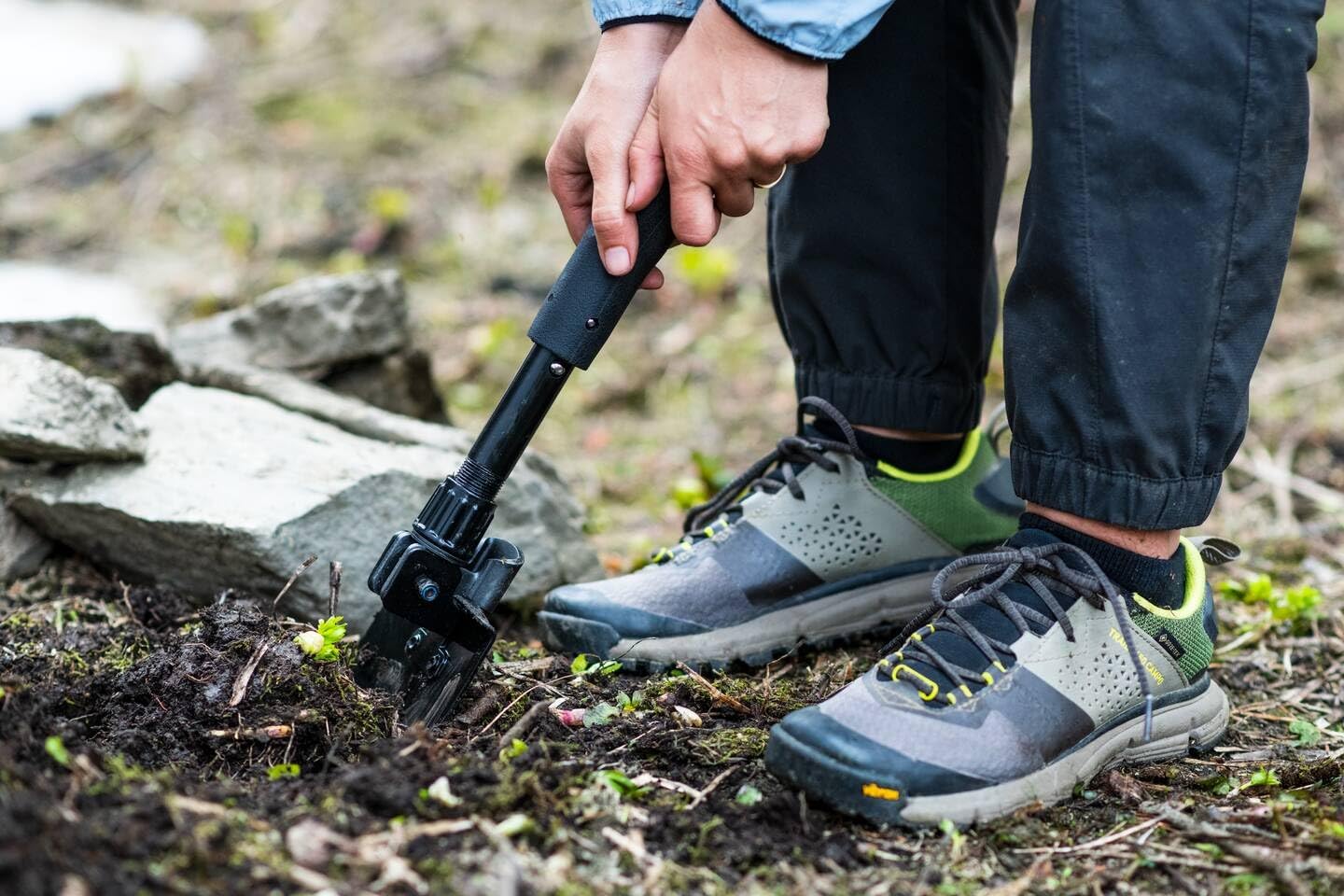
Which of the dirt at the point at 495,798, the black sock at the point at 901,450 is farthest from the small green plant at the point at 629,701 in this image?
the black sock at the point at 901,450

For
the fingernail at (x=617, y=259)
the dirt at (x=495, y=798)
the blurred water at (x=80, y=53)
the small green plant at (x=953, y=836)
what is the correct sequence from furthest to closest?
the blurred water at (x=80, y=53)
the fingernail at (x=617, y=259)
the small green plant at (x=953, y=836)
the dirt at (x=495, y=798)

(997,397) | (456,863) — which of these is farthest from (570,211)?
(997,397)

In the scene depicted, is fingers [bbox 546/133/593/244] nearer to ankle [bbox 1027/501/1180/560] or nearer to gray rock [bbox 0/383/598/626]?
gray rock [bbox 0/383/598/626]

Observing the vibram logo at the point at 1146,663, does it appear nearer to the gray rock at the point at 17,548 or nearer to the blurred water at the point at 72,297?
the gray rock at the point at 17,548

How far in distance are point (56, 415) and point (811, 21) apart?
5.17 feet

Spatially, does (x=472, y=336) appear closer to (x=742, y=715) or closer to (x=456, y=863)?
(x=742, y=715)

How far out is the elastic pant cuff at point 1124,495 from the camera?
1636mm

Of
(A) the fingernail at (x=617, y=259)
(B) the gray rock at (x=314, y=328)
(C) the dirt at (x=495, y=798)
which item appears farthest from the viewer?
(B) the gray rock at (x=314, y=328)

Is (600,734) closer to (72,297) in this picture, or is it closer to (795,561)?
(795,561)

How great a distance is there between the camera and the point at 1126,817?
1.64 metres

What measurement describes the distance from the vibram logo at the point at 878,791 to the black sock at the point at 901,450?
81 centimetres

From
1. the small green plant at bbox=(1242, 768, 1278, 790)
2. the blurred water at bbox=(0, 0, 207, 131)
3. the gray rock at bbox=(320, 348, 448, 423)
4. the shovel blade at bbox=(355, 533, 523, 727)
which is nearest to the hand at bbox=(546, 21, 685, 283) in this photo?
the shovel blade at bbox=(355, 533, 523, 727)

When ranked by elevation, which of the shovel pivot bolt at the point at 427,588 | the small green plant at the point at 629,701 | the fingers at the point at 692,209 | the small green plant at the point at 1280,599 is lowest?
the small green plant at the point at 1280,599

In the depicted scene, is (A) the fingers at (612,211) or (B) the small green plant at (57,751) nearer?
(B) the small green plant at (57,751)
